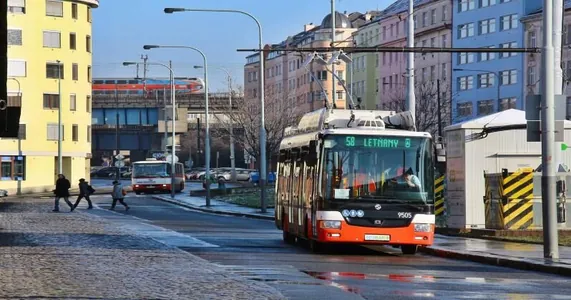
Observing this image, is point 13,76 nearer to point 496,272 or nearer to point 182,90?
point 182,90

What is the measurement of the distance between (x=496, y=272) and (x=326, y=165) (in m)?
5.41

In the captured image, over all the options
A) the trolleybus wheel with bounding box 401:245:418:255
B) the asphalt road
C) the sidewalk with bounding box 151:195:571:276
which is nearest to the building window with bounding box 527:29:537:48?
→ the sidewalk with bounding box 151:195:571:276

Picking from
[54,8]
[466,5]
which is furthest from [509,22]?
[54,8]

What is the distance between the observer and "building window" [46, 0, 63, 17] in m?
109

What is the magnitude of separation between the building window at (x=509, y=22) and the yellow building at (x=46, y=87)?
34270 mm

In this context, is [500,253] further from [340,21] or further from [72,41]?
[340,21]

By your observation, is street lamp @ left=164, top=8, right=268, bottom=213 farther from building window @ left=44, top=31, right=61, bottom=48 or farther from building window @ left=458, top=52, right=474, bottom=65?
building window @ left=458, top=52, right=474, bottom=65

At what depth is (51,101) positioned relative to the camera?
109688mm

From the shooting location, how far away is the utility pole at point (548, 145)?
79.2ft

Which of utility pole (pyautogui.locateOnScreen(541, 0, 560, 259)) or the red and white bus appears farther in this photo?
the red and white bus

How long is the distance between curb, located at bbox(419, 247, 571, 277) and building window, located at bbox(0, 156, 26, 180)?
79.9 metres

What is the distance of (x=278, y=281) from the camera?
63.9 feet

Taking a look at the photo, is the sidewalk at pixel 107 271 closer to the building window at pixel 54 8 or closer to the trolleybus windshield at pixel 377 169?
the trolleybus windshield at pixel 377 169

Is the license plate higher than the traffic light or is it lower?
lower
